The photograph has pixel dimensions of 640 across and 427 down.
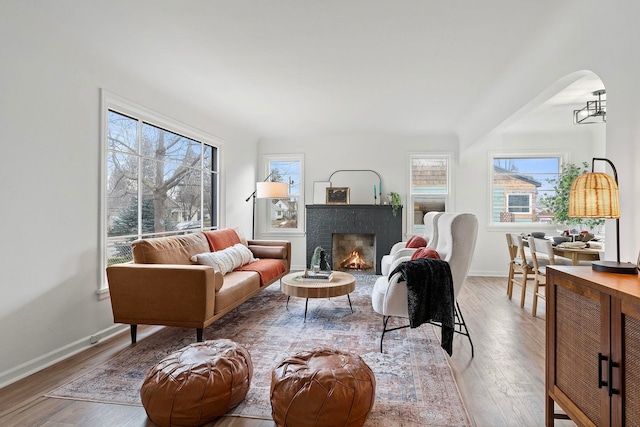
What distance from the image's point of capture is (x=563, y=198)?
541 centimetres

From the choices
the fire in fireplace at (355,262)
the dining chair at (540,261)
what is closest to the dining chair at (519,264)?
the dining chair at (540,261)

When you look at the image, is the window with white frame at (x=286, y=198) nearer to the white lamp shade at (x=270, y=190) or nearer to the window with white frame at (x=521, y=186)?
the white lamp shade at (x=270, y=190)

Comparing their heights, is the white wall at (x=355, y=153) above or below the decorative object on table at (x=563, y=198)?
above

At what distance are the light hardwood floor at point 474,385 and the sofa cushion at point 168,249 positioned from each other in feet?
2.29

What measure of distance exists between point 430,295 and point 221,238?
9.08ft

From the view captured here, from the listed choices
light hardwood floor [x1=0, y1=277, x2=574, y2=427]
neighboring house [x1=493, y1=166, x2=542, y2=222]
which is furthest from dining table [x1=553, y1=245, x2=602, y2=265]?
neighboring house [x1=493, y1=166, x2=542, y2=222]

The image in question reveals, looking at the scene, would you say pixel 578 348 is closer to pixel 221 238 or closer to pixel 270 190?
pixel 221 238

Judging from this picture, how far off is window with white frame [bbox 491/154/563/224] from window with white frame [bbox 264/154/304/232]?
3.41 m

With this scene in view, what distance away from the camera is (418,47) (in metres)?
2.89

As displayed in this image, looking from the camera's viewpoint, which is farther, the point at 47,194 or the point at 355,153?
the point at 355,153

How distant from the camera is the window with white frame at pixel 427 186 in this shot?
613 cm

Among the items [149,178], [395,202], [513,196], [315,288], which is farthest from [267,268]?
[513,196]

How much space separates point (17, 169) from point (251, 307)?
250cm

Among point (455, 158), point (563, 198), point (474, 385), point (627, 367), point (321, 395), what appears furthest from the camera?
point (455, 158)
